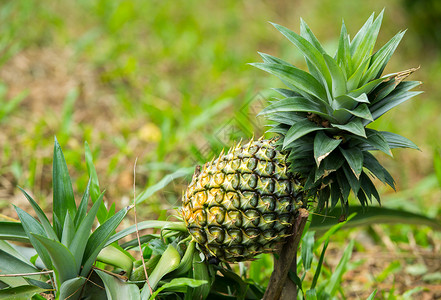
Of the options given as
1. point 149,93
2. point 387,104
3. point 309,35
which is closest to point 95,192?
point 309,35

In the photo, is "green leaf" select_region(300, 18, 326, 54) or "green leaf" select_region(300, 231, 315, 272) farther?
"green leaf" select_region(300, 231, 315, 272)

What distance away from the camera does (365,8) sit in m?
5.56

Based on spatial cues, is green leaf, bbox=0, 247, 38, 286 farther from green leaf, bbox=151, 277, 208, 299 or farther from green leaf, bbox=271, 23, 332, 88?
green leaf, bbox=271, 23, 332, 88

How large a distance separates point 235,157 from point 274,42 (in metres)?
4.08

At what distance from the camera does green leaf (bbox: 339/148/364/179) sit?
1.17 m

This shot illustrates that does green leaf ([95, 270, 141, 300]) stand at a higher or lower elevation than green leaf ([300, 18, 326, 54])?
lower

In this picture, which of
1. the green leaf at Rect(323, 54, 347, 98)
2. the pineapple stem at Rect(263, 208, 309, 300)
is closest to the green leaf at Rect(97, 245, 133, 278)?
the pineapple stem at Rect(263, 208, 309, 300)

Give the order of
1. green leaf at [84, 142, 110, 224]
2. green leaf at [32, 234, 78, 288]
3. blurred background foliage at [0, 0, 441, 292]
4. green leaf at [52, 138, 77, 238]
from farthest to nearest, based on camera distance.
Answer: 1. blurred background foliage at [0, 0, 441, 292]
2. green leaf at [84, 142, 110, 224]
3. green leaf at [52, 138, 77, 238]
4. green leaf at [32, 234, 78, 288]

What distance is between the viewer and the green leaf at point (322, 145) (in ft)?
3.87

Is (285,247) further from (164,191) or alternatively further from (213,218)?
(164,191)

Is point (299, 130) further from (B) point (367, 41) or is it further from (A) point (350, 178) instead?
(B) point (367, 41)

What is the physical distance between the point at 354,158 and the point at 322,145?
0.10 metres

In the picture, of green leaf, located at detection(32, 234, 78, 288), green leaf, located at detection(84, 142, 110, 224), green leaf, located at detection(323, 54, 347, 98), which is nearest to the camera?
green leaf, located at detection(32, 234, 78, 288)

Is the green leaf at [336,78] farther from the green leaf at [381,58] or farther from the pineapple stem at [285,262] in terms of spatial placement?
the pineapple stem at [285,262]
